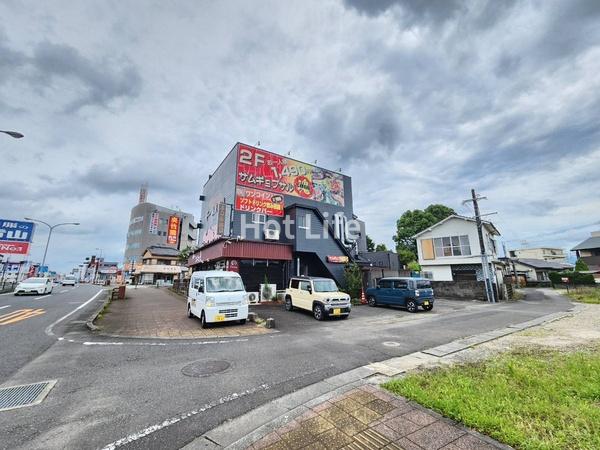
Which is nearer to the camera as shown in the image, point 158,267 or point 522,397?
point 522,397

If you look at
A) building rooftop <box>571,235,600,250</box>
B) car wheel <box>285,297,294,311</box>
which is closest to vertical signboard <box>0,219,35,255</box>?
car wheel <box>285,297,294,311</box>

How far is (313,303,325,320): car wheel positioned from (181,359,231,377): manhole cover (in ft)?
23.3

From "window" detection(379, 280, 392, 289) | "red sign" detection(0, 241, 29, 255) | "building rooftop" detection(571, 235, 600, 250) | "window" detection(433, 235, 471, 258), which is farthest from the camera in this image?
"building rooftop" detection(571, 235, 600, 250)

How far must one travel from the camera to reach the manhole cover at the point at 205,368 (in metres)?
5.67

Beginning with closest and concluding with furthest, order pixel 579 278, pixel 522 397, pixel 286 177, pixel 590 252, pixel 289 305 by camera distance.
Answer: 1. pixel 522 397
2. pixel 289 305
3. pixel 286 177
4. pixel 579 278
5. pixel 590 252

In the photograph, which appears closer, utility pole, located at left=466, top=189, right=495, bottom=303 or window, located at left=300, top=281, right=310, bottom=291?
window, located at left=300, top=281, right=310, bottom=291

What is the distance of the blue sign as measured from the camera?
2655 cm

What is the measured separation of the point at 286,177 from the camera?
24.0m

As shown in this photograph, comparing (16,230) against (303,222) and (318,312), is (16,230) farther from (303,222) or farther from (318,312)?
(318,312)

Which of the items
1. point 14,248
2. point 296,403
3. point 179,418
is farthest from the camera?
point 14,248

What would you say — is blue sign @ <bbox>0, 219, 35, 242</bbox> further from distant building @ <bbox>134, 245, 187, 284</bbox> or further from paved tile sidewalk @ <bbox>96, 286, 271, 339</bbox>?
distant building @ <bbox>134, 245, 187, 284</bbox>

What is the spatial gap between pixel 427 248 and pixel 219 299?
28.0 metres

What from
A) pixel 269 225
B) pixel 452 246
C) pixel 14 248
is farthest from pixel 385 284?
pixel 14 248

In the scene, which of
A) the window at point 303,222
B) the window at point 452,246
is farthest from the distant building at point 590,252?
the window at point 303,222
